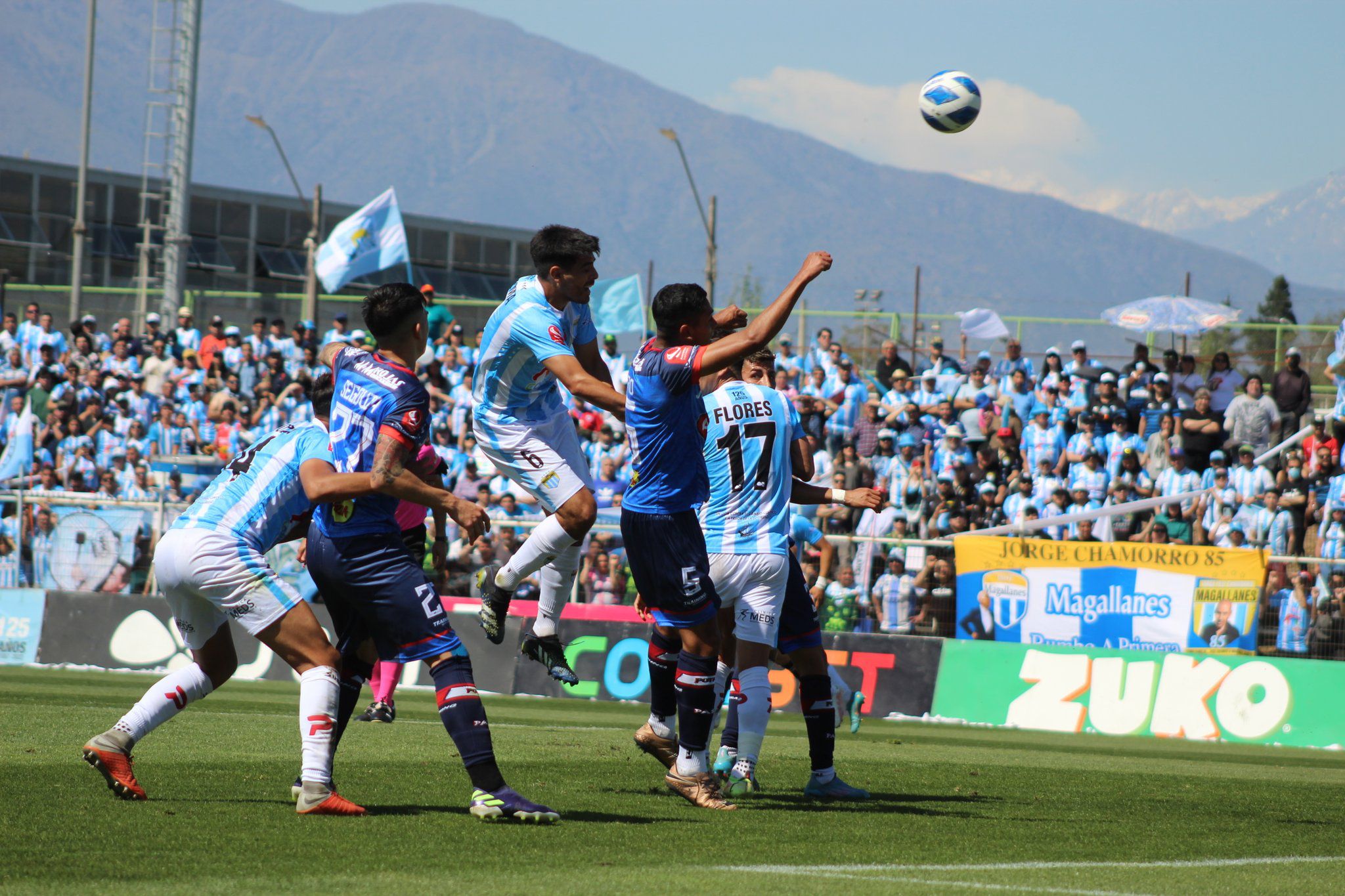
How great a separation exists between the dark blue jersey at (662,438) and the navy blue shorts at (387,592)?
132cm

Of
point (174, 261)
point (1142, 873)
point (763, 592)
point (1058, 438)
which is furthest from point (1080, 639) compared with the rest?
point (174, 261)

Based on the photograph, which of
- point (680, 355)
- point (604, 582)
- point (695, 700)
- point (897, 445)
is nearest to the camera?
point (680, 355)

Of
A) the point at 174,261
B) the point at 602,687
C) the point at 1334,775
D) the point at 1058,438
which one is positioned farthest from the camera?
the point at 174,261

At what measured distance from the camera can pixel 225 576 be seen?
6711 millimetres

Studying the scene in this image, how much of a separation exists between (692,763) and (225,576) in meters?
2.47

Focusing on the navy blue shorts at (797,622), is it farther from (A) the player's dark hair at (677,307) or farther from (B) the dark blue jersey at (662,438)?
(A) the player's dark hair at (677,307)

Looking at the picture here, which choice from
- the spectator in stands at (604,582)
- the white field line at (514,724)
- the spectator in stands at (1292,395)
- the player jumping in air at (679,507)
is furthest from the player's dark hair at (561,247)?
the spectator in stands at (1292,395)

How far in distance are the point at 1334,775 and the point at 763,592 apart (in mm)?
5652

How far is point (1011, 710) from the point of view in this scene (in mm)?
16531

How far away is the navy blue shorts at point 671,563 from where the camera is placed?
7504 millimetres

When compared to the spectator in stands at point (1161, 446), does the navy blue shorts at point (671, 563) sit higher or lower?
lower

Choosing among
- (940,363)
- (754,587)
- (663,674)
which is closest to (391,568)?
(663,674)

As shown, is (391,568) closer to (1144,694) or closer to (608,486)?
(1144,694)

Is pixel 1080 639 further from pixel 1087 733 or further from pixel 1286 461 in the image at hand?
pixel 1286 461
